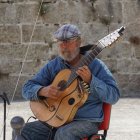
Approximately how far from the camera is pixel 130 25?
10273 mm

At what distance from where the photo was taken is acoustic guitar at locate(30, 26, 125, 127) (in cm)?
494

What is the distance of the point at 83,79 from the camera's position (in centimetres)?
491

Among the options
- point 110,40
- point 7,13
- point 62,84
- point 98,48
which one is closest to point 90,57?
point 98,48

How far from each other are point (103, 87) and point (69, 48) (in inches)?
16.0

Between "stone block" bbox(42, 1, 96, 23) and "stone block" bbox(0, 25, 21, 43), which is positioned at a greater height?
"stone block" bbox(42, 1, 96, 23)

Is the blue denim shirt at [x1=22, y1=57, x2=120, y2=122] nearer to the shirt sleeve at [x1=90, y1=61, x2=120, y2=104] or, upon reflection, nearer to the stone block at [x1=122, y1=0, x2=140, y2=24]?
the shirt sleeve at [x1=90, y1=61, x2=120, y2=104]

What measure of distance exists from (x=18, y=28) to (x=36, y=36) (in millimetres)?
305

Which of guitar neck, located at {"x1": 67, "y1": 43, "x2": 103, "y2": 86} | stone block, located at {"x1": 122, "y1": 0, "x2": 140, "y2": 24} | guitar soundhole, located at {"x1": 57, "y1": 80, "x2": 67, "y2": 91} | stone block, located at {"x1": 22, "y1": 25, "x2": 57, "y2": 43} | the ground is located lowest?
the ground

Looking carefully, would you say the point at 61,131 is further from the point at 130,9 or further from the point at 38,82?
the point at 130,9

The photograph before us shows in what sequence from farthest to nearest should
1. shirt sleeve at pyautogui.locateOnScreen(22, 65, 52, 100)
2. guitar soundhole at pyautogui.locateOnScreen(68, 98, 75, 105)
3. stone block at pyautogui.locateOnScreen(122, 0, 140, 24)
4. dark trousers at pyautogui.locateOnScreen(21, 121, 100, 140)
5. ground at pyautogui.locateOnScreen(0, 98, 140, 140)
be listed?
stone block at pyautogui.locateOnScreen(122, 0, 140, 24)
ground at pyautogui.locateOnScreen(0, 98, 140, 140)
shirt sleeve at pyautogui.locateOnScreen(22, 65, 52, 100)
guitar soundhole at pyautogui.locateOnScreen(68, 98, 75, 105)
dark trousers at pyautogui.locateOnScreen(21, 121, 100, 140)

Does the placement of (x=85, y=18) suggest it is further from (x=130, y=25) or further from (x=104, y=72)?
(x=104, y=72)

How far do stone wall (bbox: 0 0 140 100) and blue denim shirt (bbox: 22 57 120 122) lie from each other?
195 inches

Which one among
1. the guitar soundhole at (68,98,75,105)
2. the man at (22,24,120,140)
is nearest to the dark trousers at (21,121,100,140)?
the man at (22,24,120,140)

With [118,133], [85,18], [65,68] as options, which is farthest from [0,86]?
[65,68]
